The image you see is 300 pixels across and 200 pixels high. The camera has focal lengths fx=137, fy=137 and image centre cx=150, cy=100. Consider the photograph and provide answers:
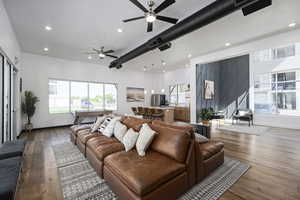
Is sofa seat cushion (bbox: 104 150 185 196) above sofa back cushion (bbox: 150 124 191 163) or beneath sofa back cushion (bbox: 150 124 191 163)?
beneath

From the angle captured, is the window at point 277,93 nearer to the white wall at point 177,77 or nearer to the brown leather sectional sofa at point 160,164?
the white wall at point 177,77

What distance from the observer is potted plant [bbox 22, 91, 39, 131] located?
5.49 metres

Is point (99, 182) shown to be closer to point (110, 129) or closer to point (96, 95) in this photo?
point (110, 129)

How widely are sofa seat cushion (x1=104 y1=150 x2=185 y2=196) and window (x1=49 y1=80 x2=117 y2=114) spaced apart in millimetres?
5974

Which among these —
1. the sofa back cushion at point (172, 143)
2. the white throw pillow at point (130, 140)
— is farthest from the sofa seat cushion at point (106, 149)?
the sofa back cushion at point (172, 143)

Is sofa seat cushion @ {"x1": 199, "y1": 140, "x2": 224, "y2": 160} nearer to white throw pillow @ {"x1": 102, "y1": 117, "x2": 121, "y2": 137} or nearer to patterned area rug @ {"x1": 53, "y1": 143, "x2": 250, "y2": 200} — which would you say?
patterned area rug @ {"x1": 53, "y1": 143, "x2": 250, "y2": 200}

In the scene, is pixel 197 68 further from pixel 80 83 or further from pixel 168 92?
pixel 80 83

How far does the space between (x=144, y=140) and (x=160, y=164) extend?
0.52m

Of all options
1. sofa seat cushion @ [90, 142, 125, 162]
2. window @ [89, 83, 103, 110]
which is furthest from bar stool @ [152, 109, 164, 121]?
sofa seat cushion @ [90, 142, 125, 162]

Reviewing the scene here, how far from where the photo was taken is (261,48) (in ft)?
16.4

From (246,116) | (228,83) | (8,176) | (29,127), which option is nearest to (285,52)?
(228,83)

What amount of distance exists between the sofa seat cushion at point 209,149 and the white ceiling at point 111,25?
294 cm

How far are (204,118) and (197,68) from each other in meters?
2.65

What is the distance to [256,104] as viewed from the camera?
7.55 meters
